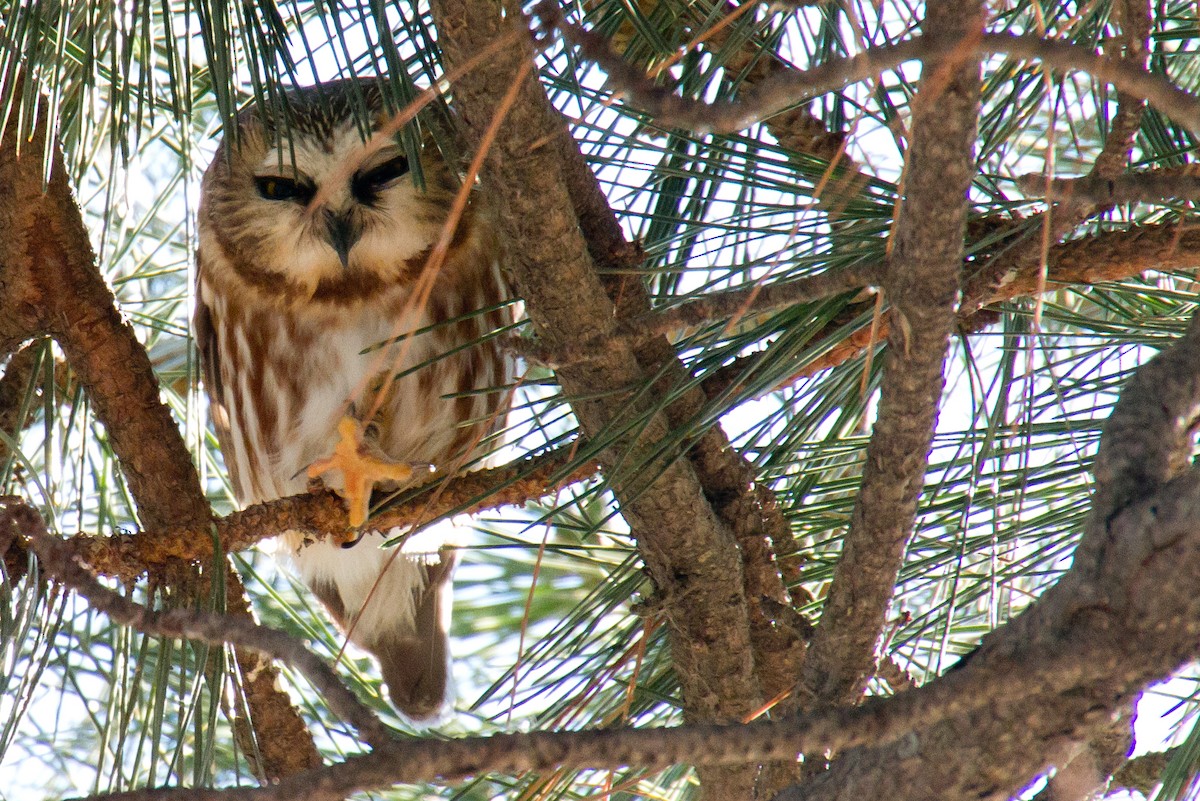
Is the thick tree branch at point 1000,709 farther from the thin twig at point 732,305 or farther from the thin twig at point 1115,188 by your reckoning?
the thin twig at point 732,305

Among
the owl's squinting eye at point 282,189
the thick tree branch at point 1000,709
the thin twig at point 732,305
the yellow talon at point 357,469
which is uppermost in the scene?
the owl's squinting eye at point 282,189

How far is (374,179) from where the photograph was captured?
2.24 metres

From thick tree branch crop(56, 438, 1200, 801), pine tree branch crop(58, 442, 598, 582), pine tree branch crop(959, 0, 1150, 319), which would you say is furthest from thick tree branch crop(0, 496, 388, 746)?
pine tree branch crop(959, 0, 1150, 319)

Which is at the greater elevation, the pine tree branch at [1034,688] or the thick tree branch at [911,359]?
the thick tree branch at [911,359]

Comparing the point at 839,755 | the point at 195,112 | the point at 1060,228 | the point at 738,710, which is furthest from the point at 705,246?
the point at 195,112

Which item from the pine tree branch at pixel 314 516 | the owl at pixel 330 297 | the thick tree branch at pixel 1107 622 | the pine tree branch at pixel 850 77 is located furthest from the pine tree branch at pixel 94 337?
the pine tree branch at pixel 850 77

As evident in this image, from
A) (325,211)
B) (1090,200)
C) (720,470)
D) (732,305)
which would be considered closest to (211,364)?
(325,211)

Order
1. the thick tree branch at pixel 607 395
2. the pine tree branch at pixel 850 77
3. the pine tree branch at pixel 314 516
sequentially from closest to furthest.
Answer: the pine tree branch at pixel 850 77
the thick tree branch at pixel 607 395
the pine tree branch at pixel 314 516

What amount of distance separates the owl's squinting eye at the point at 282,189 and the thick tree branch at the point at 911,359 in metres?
1.47

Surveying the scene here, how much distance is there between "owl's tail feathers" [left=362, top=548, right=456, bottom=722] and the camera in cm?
276

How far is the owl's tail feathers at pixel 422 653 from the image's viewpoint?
2.76 metres

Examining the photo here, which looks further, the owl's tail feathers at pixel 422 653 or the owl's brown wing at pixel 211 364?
the owl's tail feathers at pixel 422 653

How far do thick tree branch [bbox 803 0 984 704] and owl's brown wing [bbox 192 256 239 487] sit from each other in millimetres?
1681

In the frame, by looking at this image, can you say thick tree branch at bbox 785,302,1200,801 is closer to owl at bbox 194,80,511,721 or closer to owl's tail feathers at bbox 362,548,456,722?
owl at bbox 194,80,511,721
